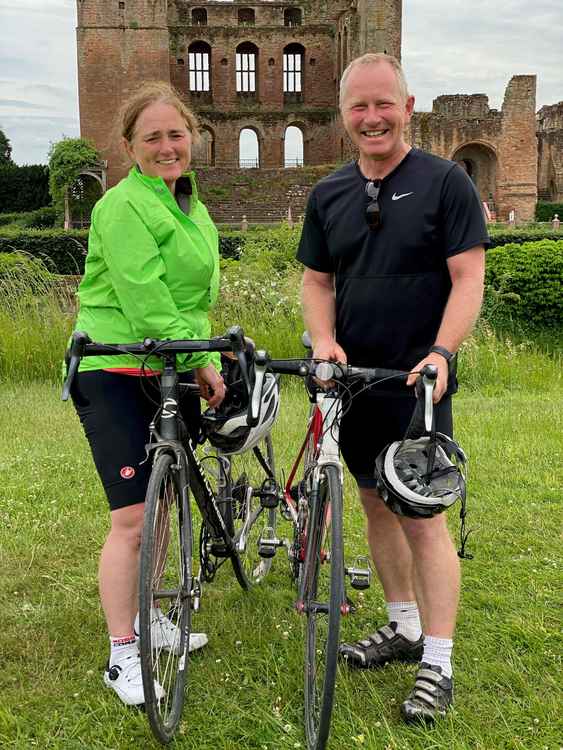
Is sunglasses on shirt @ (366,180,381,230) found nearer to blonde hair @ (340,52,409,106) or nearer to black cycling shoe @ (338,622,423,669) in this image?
blonde hair @ (340,52,409,106)

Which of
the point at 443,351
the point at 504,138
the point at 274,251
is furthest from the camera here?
the point at 504,138

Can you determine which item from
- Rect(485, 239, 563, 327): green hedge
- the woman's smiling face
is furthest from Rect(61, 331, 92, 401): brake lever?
Rect(485, 239, 563, 327): green hedge

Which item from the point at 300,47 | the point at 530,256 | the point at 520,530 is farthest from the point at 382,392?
the point at 300,47

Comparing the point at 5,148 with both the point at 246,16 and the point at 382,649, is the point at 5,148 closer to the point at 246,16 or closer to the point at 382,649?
the point at 246,16

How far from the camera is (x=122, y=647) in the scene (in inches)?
111

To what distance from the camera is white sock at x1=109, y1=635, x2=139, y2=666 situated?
2826 millimetres

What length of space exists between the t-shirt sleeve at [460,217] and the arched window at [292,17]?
47.3m

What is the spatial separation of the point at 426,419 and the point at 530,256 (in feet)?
34.6

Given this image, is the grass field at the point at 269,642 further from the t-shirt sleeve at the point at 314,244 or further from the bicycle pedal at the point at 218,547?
the t-shirt sleeve at the point at 314,244

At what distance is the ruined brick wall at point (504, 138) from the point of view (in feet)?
120

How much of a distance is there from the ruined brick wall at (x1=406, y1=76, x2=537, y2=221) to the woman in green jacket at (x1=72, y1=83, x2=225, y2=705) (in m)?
35.1

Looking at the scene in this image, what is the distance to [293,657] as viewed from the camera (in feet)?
10.1

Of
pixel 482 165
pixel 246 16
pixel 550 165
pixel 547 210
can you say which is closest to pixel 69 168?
pixel 246 16

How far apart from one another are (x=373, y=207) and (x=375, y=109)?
0.30 m
